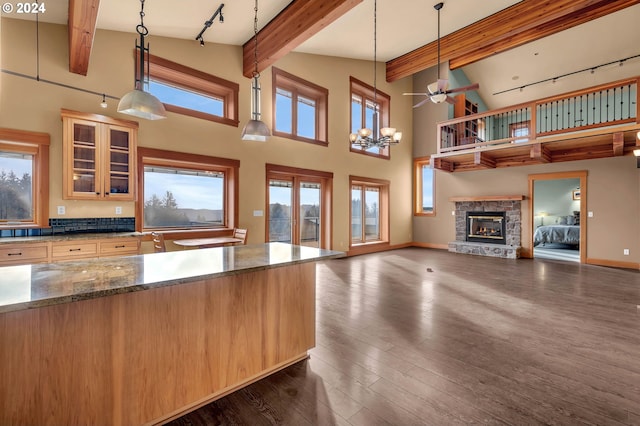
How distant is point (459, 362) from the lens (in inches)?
95.8

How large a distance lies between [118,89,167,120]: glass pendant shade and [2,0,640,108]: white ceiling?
7.41 feet

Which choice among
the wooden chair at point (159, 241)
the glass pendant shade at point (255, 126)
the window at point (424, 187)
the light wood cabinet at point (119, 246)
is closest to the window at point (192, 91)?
the wooden chair at point (159, 241)

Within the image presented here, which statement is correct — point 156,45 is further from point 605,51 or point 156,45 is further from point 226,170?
point 605,51

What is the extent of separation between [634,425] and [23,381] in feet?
10.7

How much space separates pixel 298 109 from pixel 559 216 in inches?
388

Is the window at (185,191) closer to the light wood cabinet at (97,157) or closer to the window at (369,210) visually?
the light wood cabinet at (97,157)

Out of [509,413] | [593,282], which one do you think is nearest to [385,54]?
[593,282]

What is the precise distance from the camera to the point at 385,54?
7.82 meters

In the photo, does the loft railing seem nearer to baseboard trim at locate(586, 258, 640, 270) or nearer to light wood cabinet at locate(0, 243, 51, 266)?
baseboard trim at locate(586, 258, 640, 270)

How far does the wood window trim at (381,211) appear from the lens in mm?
7895

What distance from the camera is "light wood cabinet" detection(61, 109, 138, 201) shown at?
3830mm

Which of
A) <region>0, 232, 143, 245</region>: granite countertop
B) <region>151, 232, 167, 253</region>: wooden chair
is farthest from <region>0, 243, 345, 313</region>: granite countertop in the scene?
<region>0, 232, 143, 245</region>: granite countertop

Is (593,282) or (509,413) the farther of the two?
(593,282)

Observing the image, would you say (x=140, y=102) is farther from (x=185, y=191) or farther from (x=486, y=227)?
(x=486, y=227)
